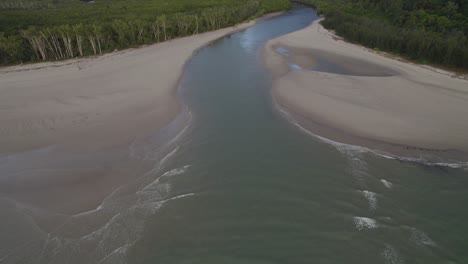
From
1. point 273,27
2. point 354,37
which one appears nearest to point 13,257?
point 354,37

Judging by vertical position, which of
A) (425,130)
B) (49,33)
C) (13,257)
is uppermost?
(49,33)

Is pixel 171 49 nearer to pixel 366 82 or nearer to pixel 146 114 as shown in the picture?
pixel 146 114

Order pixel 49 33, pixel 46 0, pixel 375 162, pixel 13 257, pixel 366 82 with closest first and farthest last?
pixel 13 257
pixel 375 162
pixel 366 82
pixel 49 33
pixel 46 0

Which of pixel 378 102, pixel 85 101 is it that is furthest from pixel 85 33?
pixel 378 102

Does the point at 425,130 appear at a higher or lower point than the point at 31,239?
higher

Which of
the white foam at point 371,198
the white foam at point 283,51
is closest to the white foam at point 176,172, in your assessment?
the white foam at point 371,198

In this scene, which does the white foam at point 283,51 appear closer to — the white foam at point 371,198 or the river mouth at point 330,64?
the river mouth at point 330,64

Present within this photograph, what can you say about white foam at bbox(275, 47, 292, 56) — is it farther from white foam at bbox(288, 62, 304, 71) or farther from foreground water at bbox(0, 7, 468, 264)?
foreground water at bbox(0, 7, 468, 264)
